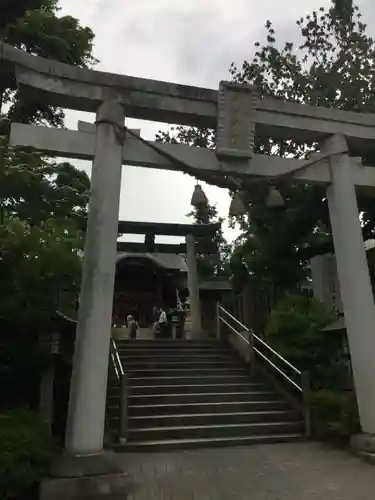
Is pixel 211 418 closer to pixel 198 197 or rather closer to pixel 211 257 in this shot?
pixel 198 197

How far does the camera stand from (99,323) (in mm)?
6082

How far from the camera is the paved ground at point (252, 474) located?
17.2ft

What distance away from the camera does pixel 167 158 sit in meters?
7.17

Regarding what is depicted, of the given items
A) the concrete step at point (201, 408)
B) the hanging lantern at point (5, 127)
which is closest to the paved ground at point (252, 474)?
the concrete step at point (201, 408)

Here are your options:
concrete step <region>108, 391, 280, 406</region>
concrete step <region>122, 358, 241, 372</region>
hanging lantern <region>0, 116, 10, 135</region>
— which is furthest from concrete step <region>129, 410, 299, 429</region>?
hanging lantern <region>0, 116, 10, 135</region>

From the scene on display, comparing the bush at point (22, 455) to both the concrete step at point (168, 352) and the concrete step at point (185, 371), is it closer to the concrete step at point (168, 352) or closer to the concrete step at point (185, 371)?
the concrete step at point (185, 371)

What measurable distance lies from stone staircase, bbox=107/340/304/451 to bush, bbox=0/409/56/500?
2.45m

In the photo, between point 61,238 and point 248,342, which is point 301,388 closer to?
point 248,342

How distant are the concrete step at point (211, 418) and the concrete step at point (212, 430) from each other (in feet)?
0.49

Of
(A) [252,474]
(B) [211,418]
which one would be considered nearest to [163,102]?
(A) [252,474]

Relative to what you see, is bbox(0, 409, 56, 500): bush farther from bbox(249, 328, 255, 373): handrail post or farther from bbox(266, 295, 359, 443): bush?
bbox(249, 328, 255, 373): handrail post

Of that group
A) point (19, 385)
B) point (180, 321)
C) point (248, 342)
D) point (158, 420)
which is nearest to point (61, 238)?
point (19, 385)

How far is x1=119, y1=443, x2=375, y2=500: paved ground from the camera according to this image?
17.2 feet

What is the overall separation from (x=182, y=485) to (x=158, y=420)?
3020 mm
